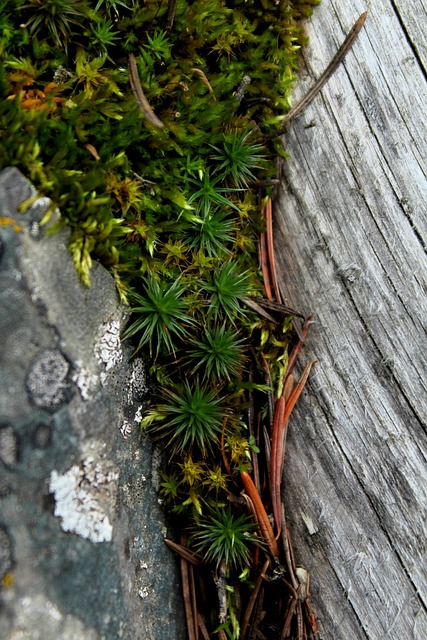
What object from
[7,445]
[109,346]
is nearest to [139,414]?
[109,346]

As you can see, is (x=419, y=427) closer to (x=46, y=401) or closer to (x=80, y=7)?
(x=46, y=401)

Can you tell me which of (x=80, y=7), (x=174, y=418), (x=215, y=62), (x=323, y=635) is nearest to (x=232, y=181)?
(x=215, y=62)

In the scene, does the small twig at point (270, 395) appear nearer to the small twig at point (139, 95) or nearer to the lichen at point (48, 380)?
the lichen at point (48, 380)

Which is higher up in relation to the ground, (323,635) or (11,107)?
(11,107)

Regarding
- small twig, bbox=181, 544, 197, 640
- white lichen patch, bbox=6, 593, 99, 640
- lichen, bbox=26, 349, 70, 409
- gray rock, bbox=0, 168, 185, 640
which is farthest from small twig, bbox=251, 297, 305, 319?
white lichen patch, bbox=6, 593, 99, 640

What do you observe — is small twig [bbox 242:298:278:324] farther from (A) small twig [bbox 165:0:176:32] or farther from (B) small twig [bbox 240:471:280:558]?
(A) small twig [bbox 165:0:176:32]

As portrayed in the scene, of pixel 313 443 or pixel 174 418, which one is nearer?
pixel 174 418

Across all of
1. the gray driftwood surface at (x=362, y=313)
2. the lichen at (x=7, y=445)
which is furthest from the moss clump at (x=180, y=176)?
the lichen at (x=7, y=445)
